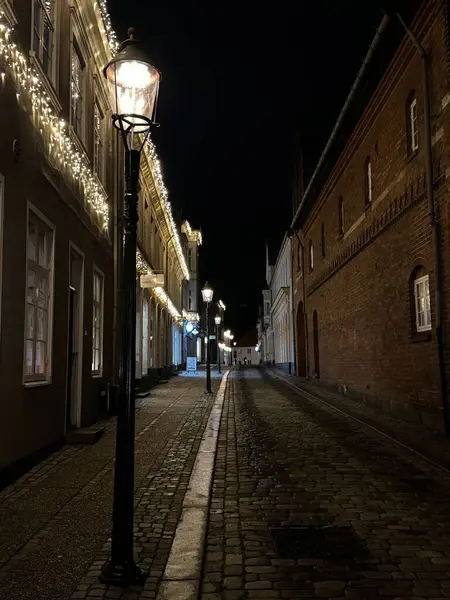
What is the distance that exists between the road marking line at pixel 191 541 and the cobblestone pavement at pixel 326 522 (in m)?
0.10

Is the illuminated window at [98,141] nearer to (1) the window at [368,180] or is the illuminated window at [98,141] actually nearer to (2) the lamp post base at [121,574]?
(1) the window at [368,180]

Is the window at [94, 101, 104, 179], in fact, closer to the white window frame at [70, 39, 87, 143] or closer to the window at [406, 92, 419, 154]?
the white window frame at [70, 39, 87, 143]

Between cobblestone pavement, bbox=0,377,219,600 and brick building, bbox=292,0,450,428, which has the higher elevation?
brick building, bbox=292,0,450,428

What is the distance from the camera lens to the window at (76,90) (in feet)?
33.1

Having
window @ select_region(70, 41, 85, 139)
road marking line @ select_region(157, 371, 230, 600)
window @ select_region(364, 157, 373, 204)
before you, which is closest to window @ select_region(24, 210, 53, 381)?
road marking line @ select_region(157, 371, 230, 600)

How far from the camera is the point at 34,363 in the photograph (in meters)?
7.79

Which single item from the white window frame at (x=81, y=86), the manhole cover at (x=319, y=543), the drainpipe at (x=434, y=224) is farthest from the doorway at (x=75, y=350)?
the drainpipe at (x=434, y=224)

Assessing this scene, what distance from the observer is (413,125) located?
1178 cm

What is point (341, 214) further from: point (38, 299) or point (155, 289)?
point (38, 299)

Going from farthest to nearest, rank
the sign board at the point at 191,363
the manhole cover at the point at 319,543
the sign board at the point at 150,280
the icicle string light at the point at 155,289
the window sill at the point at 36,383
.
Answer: the sign board at the point at 191,363, the sign board at the point at 150,280, the icicle string light at the point at 155,289, the window sill at the point at 36,383, the manhole cover at the point at 319,543

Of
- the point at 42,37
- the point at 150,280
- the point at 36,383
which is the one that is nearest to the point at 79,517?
the point at 36,383

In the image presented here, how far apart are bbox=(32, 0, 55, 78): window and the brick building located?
6.23 meters

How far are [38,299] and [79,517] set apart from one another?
11.4 feet

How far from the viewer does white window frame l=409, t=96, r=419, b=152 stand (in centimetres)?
1157
